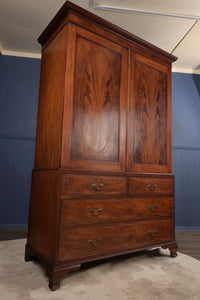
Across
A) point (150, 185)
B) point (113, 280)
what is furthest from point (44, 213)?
point (150, 185)

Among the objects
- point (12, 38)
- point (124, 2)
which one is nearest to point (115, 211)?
point (124, 2)

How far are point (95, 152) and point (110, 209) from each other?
0.46 metres

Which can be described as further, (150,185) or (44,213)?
(150,185)

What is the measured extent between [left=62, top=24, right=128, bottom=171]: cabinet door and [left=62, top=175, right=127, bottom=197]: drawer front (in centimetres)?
8

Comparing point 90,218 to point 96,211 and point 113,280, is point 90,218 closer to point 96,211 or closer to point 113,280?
point 96,211

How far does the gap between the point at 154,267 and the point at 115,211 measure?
→ 23.2 inches

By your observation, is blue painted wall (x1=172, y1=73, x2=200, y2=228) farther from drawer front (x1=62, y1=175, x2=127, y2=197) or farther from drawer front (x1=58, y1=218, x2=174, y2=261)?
drawer front (x1=62, y1=175, x2=127, y2=197)

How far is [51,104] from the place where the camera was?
6.07 feet

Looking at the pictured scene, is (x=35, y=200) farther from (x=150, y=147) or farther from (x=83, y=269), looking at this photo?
(x=150, y=147)

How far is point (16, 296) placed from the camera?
137cm

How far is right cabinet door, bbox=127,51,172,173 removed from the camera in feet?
6.84

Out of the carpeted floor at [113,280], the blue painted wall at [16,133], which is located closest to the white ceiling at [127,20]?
the blue painted wall at [16,133]

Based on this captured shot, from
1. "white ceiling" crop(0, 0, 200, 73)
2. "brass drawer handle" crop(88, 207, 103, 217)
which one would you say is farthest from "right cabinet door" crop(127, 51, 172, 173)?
"white ceiling" crop(0, 0, 200, 73)

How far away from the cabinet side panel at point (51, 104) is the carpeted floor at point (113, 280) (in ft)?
2.64
